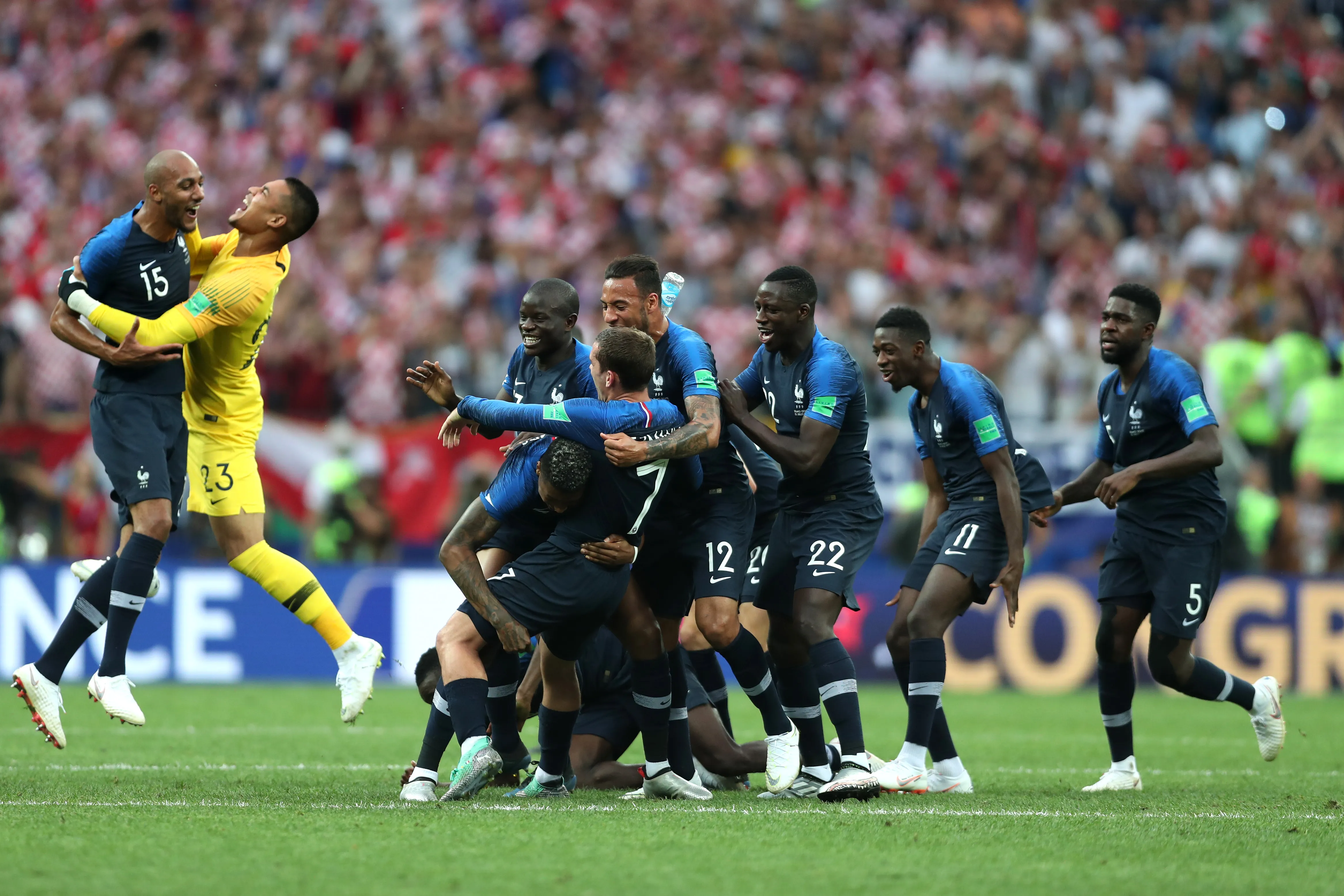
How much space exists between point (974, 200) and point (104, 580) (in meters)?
12.4

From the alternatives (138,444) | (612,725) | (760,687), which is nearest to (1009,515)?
(760,687)

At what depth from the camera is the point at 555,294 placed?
6.99 metres

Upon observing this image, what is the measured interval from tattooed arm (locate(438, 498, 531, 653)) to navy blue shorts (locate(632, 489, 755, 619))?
789 millimetres

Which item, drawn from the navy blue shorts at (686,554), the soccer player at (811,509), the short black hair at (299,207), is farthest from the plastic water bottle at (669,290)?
the short black hair at (299,207)

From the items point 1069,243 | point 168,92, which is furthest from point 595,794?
point 168,92

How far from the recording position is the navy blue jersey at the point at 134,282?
294 inches

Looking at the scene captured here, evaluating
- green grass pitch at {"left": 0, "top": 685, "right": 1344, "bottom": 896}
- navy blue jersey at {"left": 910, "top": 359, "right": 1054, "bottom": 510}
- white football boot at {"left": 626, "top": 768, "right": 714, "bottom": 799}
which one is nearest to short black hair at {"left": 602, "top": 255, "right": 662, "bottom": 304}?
navy blue jersey at {"left": 910, "top": 359, "right": 1054, "bottom": 510}

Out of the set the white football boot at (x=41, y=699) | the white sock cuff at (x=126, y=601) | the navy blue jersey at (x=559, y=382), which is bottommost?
the white football boot at (x=41, y=699)

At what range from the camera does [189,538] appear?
1506cm

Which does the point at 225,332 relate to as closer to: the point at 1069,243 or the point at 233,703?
the point at 233,703

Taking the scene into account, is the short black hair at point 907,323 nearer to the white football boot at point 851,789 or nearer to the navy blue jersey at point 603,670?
the navy blue jersey at point 603,670

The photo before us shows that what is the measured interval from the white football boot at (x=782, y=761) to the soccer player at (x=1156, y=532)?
5.45 ft

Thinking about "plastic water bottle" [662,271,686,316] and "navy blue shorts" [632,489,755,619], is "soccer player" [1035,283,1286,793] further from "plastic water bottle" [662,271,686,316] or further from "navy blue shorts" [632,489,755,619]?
"plastic water bottle" [662,271,686,316]

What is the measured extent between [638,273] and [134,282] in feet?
7.91
